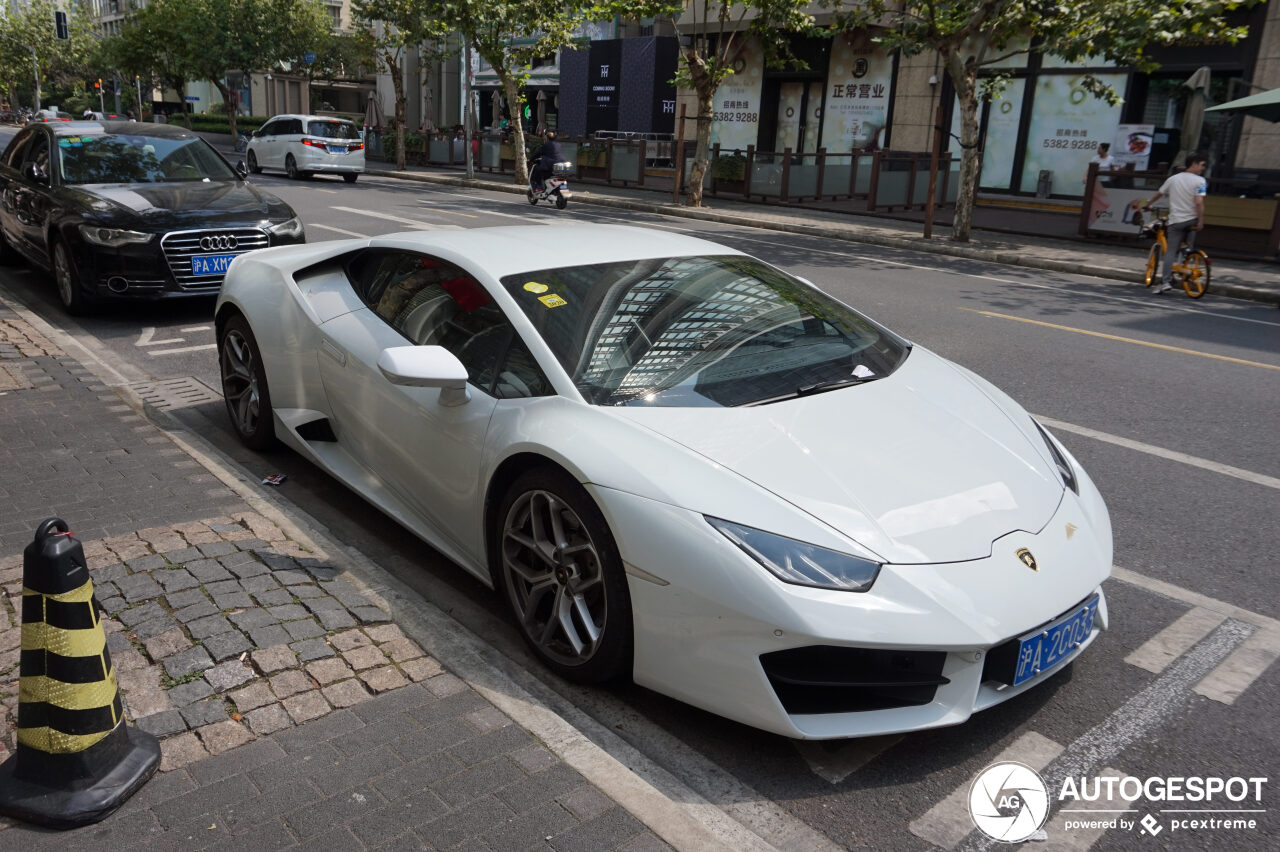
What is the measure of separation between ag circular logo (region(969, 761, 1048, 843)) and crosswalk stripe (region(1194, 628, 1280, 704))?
91cm

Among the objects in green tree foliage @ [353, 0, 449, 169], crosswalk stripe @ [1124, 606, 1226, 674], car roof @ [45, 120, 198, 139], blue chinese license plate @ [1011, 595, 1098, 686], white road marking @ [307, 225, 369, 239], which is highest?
green tree foliage @ [353, 0, 449, 169]

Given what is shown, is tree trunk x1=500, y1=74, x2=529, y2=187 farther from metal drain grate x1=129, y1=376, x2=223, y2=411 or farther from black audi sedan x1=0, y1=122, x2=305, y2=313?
metal drain grate x1=129, y1=376, x2=223, y2=411

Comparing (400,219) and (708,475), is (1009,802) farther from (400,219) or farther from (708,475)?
(400,219)

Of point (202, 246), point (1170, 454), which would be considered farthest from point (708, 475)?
point (202, 246)

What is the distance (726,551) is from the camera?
276 centimetres

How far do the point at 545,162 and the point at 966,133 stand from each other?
364 inches

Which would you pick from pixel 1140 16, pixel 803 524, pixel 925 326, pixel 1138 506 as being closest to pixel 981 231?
pixel 1140 16

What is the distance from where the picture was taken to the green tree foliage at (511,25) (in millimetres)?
26781

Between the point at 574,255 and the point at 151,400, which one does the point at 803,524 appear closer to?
the point at 574,255

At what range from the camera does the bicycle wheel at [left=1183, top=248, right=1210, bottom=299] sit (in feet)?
43.4

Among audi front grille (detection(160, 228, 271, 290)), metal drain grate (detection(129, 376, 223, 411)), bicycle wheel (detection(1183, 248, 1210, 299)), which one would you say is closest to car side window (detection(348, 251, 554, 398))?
metal drain grate (detection(129, 376, 223, 411))

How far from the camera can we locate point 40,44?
2970 inches

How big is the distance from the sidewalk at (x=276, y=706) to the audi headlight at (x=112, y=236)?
4.09 meters

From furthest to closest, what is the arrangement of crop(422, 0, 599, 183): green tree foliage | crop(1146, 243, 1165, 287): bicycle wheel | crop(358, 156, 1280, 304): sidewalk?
crop(422, 0, 599, 183): green tree foliage, crop(358, 156, 1280, 304): sidewalk, crop(1146, 243, 1165, 287): bicycle wheel
